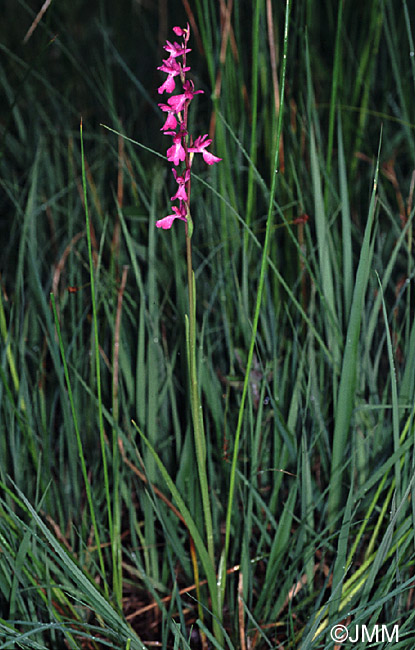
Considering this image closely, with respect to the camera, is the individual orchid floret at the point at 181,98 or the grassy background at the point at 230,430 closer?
the individual orchid floret at the point at 181,98

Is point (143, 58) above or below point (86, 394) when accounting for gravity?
above

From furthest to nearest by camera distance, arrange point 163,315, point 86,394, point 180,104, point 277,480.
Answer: point 163,315, point 86,394, point 277,480, point 180,104

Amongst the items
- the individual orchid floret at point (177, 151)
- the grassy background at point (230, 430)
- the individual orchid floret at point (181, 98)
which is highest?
the individual orchid floret at point (181, 98)

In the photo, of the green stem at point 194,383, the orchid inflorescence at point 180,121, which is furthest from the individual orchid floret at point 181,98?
the green stem at point 194,383

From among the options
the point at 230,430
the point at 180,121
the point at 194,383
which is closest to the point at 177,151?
the point at 180,121

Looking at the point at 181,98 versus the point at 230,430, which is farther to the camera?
the point at 230,430

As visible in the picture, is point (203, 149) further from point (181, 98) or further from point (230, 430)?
point (230, 430)

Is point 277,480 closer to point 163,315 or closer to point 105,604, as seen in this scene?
point 105,604

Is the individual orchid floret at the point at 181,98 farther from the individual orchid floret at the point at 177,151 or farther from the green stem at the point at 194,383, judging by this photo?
the green stem at the point at 194,383

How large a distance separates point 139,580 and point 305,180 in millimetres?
824

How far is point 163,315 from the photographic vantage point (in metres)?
1.23

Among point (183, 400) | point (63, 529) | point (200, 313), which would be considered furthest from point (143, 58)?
point (63, 529)

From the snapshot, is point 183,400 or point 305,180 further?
point 305,180

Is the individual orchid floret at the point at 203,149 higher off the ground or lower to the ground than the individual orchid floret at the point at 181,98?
lower
